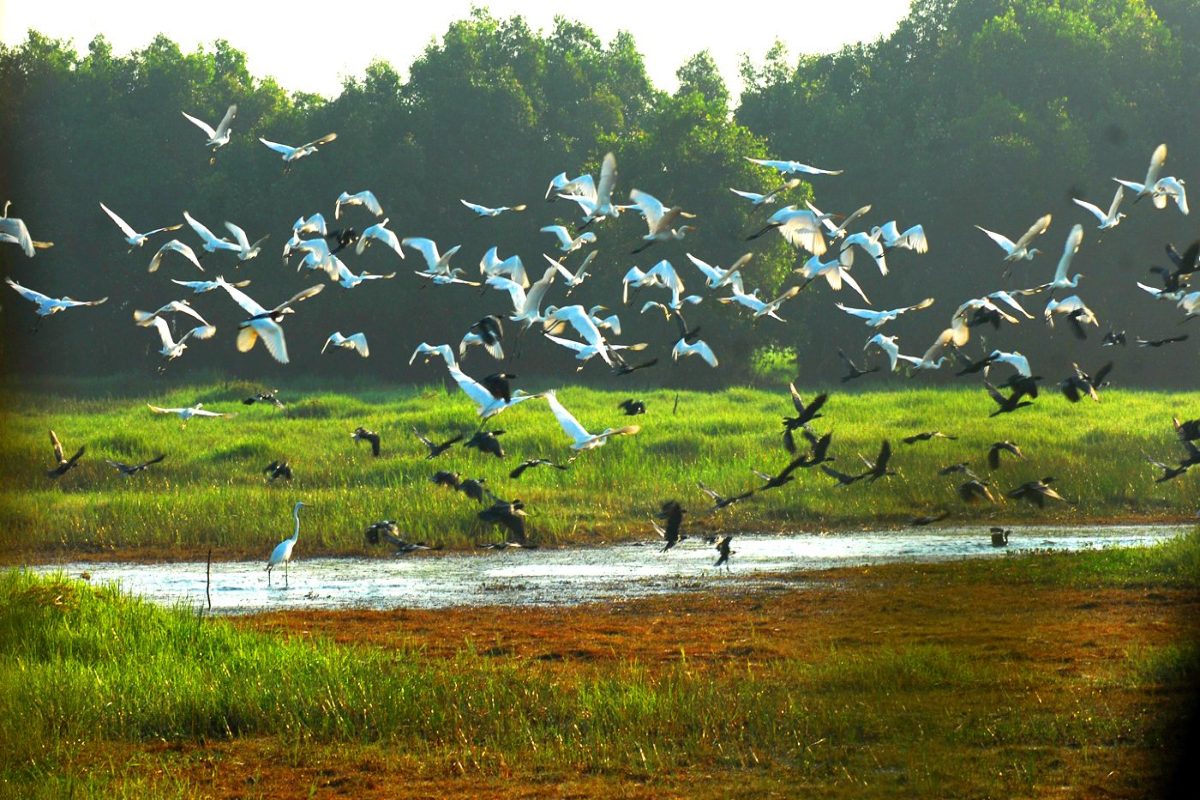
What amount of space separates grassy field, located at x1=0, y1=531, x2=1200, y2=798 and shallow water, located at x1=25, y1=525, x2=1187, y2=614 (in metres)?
1.73

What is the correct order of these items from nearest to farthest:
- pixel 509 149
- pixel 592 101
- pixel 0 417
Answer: pixel 0 417 < pixel 509 149 < pixel 592 101

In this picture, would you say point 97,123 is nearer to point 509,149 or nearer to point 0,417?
point 509,149

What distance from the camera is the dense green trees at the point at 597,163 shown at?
41.9 m

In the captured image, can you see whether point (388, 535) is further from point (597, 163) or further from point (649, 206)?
point (597, 163)

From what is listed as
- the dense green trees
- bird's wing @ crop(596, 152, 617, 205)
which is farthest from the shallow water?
the dense green trees

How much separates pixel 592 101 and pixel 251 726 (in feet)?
145

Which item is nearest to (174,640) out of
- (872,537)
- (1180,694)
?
(1180,694)

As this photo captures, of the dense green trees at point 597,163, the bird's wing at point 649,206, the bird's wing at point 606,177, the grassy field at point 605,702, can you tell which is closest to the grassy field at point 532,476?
the bird's wing at point 649,206

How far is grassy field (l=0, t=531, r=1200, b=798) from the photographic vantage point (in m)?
8.59

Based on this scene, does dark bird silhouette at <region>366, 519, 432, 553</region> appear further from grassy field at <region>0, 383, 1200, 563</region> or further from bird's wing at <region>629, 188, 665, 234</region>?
bird's wing at <region>629, 188, 665, 234</region>

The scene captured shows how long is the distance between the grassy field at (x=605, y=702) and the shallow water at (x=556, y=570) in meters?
1.73

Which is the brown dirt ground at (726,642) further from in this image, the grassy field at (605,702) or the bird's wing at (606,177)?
the bird's wing at (606,177)

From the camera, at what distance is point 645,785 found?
27.8ft

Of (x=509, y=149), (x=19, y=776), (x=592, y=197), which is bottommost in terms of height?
(x=19, y=776)
